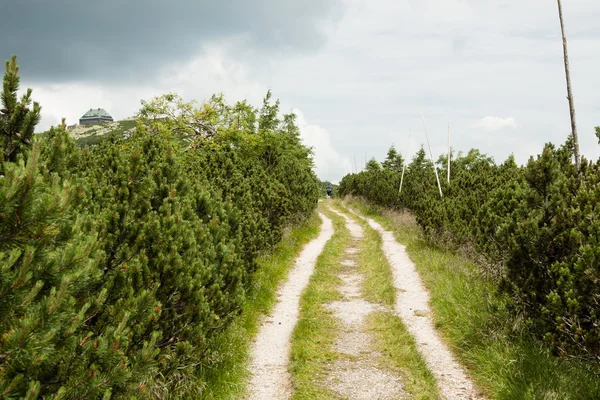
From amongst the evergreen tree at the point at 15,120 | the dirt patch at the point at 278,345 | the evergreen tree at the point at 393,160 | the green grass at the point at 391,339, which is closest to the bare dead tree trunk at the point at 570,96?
the green grass at the point at 391,339

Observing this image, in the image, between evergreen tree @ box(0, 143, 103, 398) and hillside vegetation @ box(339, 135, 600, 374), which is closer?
→ evergreen tree @ box(0, 143, 103, 398)

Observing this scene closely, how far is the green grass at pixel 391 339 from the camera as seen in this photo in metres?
6.49

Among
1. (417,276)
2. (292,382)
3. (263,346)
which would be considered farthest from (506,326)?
(417,276)

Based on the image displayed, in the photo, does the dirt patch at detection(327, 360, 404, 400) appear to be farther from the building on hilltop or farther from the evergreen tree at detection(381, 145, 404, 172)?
the building on hilltop

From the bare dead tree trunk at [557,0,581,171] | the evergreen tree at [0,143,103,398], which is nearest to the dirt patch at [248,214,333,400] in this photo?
the evergreen tree at [0,143,103,398]

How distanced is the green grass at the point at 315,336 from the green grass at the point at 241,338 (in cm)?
80

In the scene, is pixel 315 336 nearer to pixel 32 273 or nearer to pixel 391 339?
pixel 391 339

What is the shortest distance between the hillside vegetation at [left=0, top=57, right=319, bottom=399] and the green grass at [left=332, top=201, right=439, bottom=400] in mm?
2738

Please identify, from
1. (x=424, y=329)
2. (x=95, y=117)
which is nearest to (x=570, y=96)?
(x=424, y=329)

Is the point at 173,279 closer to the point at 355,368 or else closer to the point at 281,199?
the point at 355,368

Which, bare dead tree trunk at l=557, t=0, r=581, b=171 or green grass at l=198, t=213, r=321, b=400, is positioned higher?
bare dead tree trunk at l=557, t=0, r=581, b=171

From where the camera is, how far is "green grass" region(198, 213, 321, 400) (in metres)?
6.25

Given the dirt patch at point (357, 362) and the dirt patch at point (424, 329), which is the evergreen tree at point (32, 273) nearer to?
the dirt patch at point (357, 362)

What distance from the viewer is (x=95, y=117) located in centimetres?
19012
